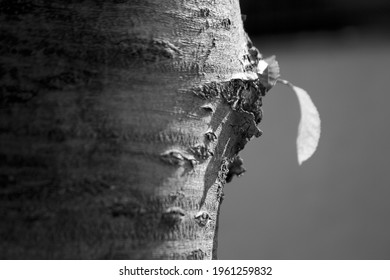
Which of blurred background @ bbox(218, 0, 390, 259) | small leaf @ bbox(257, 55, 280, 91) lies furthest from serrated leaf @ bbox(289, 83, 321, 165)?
blurred background @ bbox(218, 0, 390, 259)

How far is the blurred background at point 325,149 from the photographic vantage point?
250cm

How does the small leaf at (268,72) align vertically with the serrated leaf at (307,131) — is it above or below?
above

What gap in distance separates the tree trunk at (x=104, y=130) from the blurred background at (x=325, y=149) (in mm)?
2014

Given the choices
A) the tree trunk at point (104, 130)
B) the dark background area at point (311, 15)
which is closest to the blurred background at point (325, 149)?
the dark background area at point (311, 15)

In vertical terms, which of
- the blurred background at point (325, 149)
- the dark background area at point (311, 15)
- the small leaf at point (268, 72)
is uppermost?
the dark background area at point (311, 15)

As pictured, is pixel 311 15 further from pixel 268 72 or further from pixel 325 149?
pixel 268 72

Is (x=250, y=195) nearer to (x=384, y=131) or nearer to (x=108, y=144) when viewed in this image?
Answer: (x=384, y=131)

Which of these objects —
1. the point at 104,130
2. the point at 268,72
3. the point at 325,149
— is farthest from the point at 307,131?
the point at 325,149

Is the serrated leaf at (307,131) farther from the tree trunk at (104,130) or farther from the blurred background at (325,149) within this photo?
the blurred background at (325,149)

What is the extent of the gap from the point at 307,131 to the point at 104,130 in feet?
1.18

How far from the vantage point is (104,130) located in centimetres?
53

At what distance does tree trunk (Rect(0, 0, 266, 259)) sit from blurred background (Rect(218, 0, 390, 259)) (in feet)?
6.61

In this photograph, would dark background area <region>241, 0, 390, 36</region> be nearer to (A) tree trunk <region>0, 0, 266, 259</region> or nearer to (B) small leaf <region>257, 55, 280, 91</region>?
(B) small leaf <region>257, 55, 280, 91</region>
